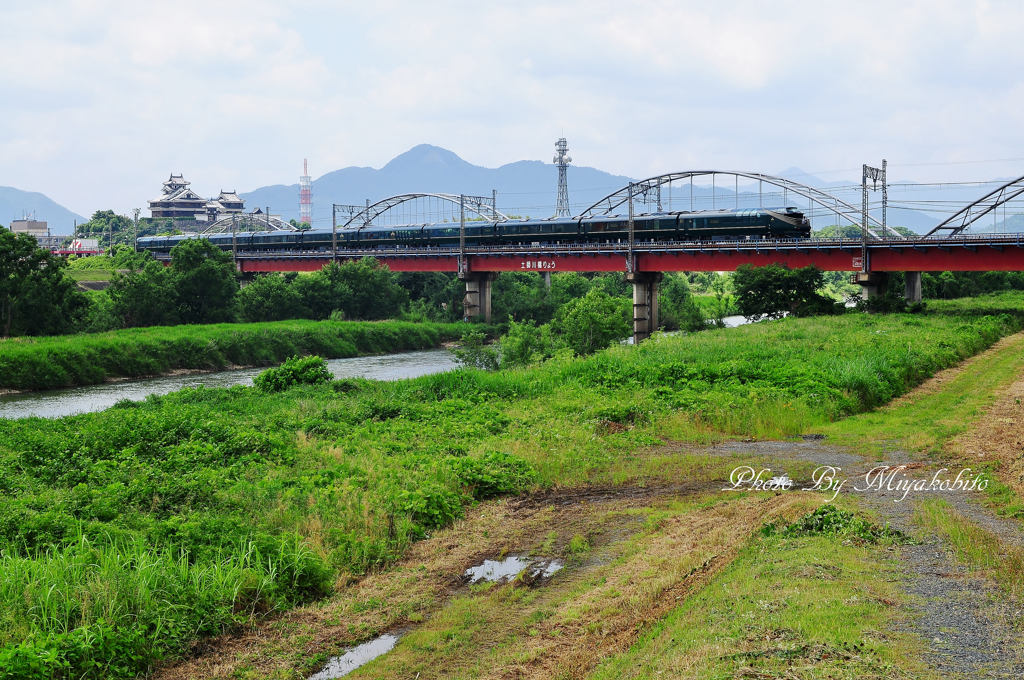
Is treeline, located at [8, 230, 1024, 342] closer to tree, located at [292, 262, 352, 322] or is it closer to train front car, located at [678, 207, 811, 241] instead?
tree, located at [292, 262, 352, 322]

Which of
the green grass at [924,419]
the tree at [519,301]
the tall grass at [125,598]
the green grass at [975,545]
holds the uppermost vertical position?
the tree at [519,301]

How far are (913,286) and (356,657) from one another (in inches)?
2604

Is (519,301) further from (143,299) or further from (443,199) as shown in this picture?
(143,299)

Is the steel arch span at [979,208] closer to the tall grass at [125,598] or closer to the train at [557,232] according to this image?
the train at [557,232]

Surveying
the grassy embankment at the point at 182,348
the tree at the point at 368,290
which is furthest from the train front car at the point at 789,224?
the tree at the point at 368,290

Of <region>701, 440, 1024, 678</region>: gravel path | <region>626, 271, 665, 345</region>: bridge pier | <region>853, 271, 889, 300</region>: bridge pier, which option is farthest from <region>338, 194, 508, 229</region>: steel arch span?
<region>701, 440, 1024, 678</region>: gravel path

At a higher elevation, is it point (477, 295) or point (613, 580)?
point (477, 295)

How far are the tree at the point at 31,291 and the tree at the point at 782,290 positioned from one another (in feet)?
160

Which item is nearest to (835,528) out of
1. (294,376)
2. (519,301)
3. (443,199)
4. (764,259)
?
(294,376)

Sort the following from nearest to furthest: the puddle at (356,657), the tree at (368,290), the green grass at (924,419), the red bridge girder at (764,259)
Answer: the puddle at (356,657), the green grass at (924,419), the red bridge girder at (764,259), the tree at (368,290)

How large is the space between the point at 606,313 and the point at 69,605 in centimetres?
4855

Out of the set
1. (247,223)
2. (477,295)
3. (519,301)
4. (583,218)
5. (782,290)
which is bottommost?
(519,301)

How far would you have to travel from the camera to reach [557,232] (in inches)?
3351

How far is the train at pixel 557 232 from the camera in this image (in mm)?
69938
